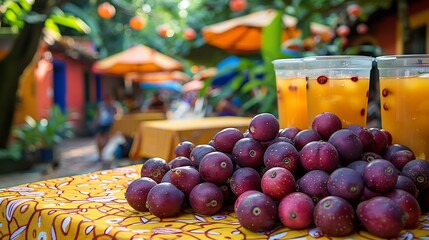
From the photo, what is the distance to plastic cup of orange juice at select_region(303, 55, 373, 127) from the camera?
4.90ft

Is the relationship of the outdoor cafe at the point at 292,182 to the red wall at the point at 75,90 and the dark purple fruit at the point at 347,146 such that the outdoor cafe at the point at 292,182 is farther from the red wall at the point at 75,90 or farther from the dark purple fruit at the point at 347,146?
the red wall at the point at 75,90

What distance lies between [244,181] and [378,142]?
0.39 m

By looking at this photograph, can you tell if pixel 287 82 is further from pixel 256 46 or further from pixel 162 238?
pixel 256 46

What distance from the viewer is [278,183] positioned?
1.05 meters

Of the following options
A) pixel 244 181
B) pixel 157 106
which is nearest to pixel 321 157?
pixel 244 181

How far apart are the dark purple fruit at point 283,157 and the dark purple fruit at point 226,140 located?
15cm

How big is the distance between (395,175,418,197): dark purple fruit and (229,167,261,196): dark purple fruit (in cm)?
31

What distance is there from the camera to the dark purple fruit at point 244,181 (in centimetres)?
113

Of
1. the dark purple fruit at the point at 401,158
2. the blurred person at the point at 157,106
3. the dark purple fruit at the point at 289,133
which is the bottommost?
the dark purple fruit at the point at 401,158

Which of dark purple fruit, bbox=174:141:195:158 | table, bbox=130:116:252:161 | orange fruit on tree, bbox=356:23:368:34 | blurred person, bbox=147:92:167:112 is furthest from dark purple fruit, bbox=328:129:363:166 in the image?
blurred person, bbox=147:92:167:112

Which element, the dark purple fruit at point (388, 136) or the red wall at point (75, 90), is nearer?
the dark purple fruit at point (388, 136)

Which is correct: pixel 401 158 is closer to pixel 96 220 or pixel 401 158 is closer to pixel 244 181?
pixel 244 181

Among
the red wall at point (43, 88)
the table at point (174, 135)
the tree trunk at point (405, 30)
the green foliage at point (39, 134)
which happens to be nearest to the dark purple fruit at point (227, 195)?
the table at point (174, 135)

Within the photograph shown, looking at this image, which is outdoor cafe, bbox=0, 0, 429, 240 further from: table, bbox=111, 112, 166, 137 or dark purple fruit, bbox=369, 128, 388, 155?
table, bbox=111, 112, 166, 137
